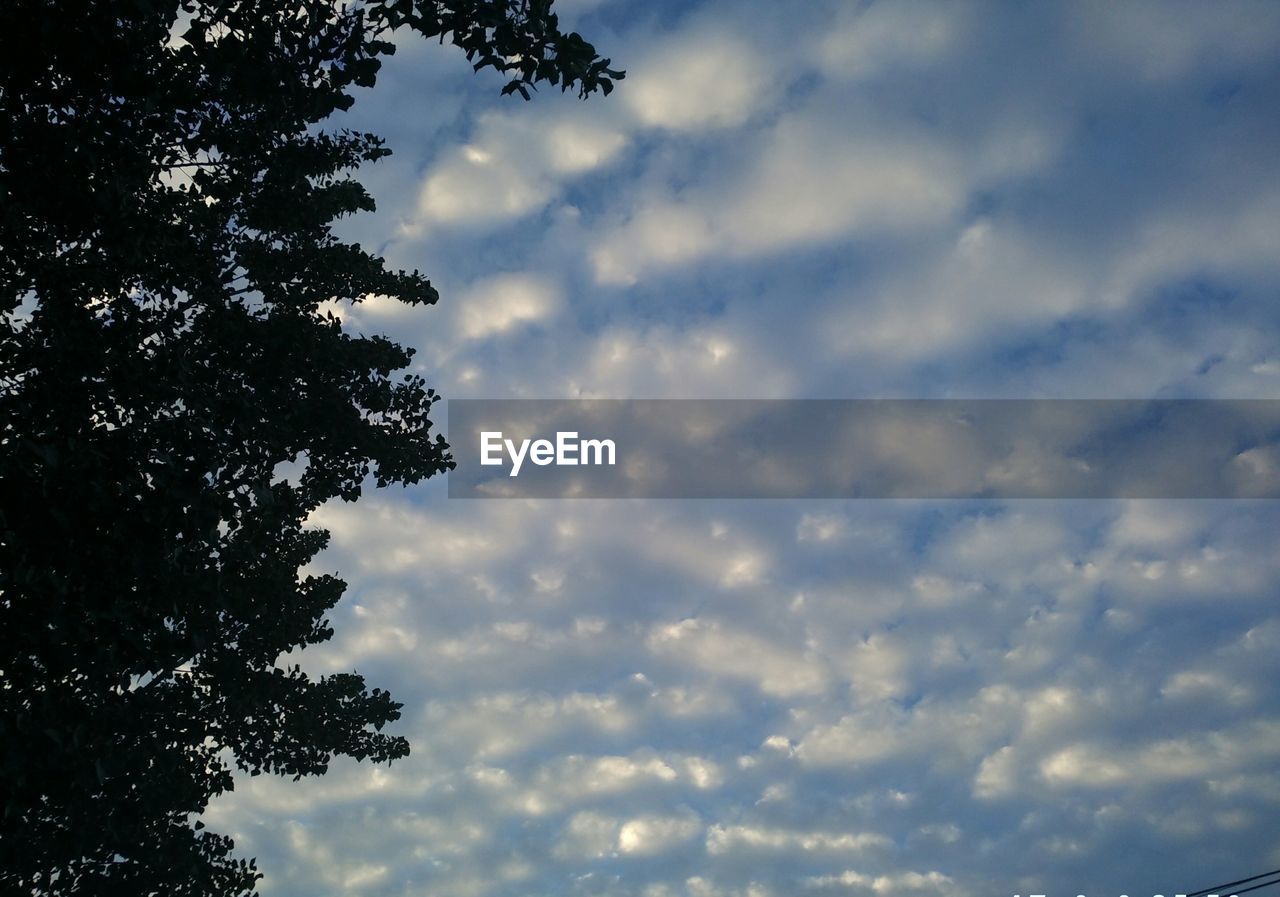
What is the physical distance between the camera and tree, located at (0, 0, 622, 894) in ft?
31.1

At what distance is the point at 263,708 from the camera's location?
15.9 m

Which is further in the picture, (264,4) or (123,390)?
(123,390)

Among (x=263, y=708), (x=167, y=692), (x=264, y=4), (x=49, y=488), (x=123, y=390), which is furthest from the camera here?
(x=263, y=708)

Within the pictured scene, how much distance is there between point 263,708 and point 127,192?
29.5 feet

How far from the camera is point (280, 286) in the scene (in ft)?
52.2

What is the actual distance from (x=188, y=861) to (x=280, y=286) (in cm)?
938

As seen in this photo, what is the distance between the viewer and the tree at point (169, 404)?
9484 millimetres

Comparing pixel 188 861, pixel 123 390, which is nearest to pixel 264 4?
pixel 123 390

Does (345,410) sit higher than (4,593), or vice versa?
(345,410)

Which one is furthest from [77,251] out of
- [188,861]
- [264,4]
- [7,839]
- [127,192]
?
[188,861]

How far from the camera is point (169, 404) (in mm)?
11703

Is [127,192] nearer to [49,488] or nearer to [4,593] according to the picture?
[49,488]

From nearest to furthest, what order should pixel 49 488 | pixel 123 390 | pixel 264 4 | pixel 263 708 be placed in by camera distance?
1. pixel 49 488
2. pixel 264 4
3. pixel 123 390
4. pixel 263 708

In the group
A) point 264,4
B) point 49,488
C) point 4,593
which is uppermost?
point 264,4
